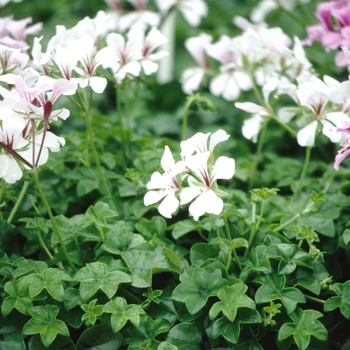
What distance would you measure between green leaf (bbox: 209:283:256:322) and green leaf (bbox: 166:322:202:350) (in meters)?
0.05

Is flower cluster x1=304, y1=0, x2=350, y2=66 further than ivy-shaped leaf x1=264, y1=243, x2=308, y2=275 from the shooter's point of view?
Yes

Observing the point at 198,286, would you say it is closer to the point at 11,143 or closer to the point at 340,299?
the point at 340,299

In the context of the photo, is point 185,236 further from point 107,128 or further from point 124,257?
point 107,128

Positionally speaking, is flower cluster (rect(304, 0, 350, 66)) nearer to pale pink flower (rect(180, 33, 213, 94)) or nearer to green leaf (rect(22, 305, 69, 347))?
pale pink flower (rect(180, 33, 213, 94))

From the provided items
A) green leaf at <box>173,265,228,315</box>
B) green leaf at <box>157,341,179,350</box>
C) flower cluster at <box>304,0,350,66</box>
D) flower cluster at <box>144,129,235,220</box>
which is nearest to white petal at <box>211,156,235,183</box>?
flower cluster at <box>144,129,235,220</box>

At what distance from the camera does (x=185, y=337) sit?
80cm

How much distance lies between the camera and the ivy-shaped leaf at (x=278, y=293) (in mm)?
796

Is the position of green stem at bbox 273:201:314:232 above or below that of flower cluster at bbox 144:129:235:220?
below

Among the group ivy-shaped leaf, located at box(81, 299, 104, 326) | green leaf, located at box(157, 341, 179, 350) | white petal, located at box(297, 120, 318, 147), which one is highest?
white petal, located at box(297, 120, 318, 147)

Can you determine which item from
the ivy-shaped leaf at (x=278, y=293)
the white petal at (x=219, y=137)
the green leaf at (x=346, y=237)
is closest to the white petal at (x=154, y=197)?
the white petal at (x=219, y=137)

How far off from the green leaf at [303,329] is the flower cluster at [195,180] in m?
0.21

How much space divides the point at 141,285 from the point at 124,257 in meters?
0.07

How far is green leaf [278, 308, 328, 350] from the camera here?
769 mm

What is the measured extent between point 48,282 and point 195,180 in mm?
276
